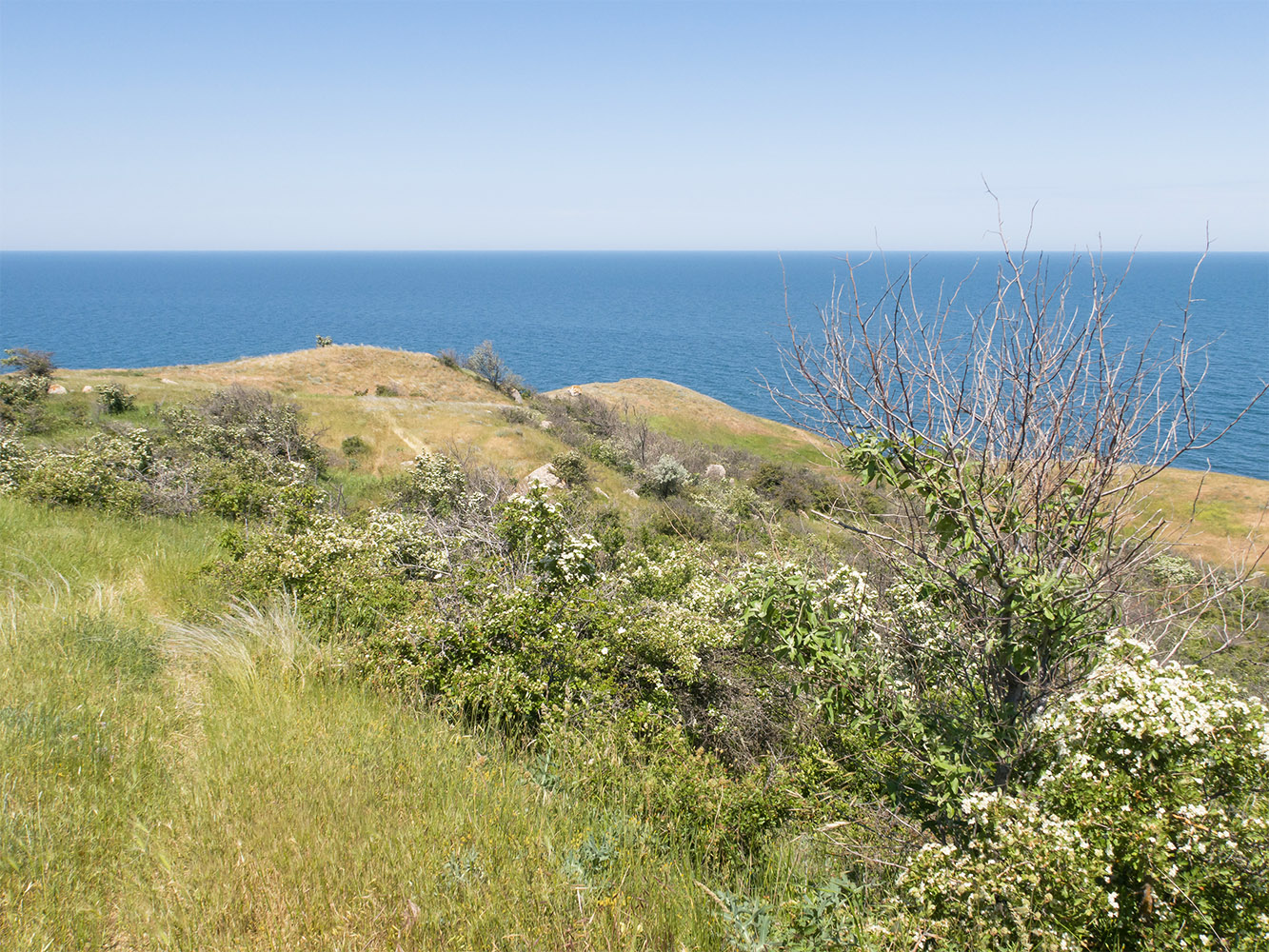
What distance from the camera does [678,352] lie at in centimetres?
10875

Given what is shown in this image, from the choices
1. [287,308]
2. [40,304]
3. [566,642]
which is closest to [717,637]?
[566,642]

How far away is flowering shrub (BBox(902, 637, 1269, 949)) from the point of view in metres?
2.75

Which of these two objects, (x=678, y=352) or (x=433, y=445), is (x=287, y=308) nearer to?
(x=678, y=352)

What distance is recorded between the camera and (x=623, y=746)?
528 cm

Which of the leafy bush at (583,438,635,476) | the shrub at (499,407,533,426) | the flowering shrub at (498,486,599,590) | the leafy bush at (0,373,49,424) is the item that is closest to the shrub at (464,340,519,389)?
the shrub at (499,407,533,426)

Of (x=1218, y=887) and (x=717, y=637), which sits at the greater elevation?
(x=1218, y=887)

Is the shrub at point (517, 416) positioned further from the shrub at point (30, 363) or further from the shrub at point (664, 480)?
the shrub at point (30, 363)

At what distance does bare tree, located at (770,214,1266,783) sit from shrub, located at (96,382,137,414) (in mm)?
28573

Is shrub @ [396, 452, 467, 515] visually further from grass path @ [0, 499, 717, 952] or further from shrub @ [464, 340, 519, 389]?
shrub @ [464, 340, 519, 389]

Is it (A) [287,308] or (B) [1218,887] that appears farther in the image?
(A) [287,308]

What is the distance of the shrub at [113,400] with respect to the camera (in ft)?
81.3

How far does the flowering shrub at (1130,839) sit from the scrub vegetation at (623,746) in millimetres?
17

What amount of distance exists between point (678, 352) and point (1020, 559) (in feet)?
351

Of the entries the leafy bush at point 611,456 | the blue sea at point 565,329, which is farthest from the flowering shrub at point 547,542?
the blue sea at point 565,329
